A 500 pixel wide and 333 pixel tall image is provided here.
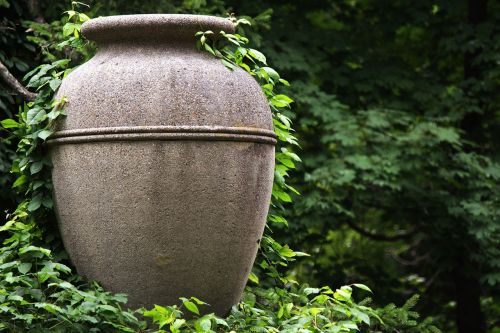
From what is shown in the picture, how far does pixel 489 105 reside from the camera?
8422 millimetres

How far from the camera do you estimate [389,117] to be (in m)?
7.52

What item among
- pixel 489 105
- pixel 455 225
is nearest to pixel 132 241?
pixel 455 225

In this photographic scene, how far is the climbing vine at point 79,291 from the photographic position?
3.67 meters

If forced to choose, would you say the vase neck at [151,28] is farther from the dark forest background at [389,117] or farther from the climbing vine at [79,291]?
the dark forest background at [389,117]

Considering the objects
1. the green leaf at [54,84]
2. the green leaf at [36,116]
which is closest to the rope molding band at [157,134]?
the green leaf at [36,116]

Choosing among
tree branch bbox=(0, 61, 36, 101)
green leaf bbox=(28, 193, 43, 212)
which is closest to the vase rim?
green leaf bbox=(28, 193, 43, 212)

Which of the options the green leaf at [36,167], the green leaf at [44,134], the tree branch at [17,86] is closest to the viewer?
the green leaf at [44,134]

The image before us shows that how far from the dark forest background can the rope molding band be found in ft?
8.00

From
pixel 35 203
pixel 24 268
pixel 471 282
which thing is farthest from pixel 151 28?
pixel 471 282

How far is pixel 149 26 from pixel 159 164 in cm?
71

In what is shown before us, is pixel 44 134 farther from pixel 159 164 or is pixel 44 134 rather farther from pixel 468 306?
pixel 468 306

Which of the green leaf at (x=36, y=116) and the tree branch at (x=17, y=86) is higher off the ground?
the green leaf at (x=36, y=116)

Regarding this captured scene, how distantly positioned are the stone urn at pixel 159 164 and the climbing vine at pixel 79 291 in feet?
0.34

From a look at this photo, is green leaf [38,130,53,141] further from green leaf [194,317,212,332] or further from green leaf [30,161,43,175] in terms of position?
green leaf [194,317,212,332]
